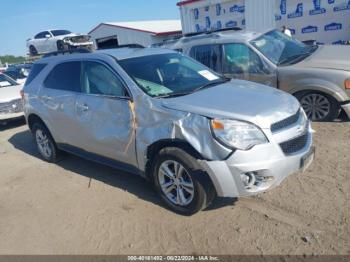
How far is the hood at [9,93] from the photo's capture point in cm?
959

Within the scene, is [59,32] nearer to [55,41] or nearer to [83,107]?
[55,41]

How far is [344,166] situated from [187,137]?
7.41 feet

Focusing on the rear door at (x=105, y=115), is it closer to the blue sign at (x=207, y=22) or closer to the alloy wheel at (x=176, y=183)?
the alloy wheel at (x=176, y=183)

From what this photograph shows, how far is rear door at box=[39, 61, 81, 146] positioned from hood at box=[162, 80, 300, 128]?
1.80 metres

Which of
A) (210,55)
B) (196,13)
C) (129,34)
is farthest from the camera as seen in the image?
(129,34)

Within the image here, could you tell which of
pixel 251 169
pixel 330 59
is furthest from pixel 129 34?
pixel 251 169

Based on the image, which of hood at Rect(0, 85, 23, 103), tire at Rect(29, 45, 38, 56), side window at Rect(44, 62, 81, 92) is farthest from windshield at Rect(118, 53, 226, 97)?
tire at Rect(29, 45, 38, 56)

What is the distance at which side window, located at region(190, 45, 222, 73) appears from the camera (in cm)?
722

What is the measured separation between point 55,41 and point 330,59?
64.3ft

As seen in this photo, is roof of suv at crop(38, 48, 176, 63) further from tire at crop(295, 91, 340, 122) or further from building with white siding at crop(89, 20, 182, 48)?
building with white siding at crop(89, 20, 182, 48)

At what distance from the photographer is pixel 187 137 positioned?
11.9 ft

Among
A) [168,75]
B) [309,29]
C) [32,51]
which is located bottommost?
[32,51]

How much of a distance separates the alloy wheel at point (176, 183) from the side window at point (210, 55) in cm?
375

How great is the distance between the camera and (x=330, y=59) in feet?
20.6
